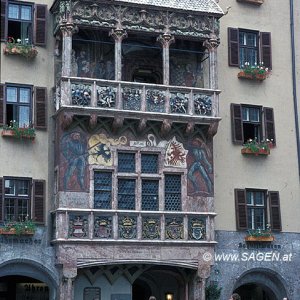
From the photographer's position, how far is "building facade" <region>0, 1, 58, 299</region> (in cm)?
2708

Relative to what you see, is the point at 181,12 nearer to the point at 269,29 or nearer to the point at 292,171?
the point at 269,29

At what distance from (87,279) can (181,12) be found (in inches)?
404

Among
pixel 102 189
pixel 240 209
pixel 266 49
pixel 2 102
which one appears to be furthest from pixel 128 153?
pixel 266 49

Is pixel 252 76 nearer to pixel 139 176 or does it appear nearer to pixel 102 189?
pixel 139 176

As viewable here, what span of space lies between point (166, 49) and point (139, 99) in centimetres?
219

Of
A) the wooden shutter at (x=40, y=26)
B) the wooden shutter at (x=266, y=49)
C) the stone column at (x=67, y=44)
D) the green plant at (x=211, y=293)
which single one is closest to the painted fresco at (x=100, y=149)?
the stone column at (x=67, y=44)

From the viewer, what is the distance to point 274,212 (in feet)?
101

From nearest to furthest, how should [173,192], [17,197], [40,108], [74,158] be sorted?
[17,197], [74,158], [40,108], [173,192]

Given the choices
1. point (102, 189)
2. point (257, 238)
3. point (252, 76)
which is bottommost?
point (257, 238)

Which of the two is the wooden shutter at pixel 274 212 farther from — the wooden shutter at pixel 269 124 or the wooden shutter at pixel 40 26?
the wooden shutter at pixel 40 26

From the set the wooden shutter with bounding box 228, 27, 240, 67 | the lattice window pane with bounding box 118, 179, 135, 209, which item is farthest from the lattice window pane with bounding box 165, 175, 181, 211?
the wooden shutter with bounding box 228, 27, 240, 67

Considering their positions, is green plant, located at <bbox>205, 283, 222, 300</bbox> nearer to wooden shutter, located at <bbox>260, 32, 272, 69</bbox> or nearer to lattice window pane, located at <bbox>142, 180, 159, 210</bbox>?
lattice window pane, located at <bbox>142, 180, 159, 210</bbox>

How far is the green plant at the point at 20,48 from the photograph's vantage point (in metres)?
27.7

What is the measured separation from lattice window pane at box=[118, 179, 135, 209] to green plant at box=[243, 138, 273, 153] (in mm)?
5253
